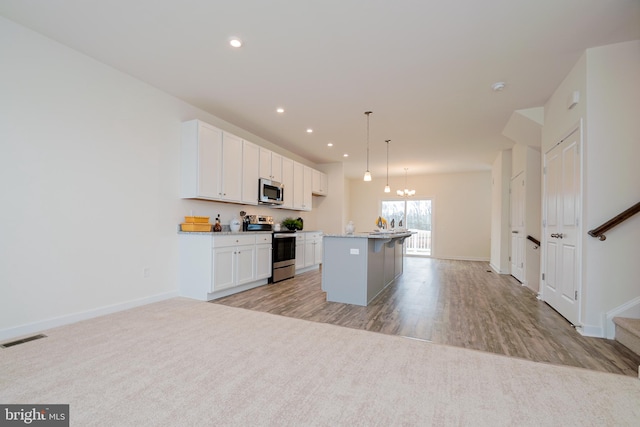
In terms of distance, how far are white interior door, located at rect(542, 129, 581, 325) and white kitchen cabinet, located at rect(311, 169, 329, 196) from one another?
4.66 m

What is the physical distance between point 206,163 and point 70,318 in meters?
2.33

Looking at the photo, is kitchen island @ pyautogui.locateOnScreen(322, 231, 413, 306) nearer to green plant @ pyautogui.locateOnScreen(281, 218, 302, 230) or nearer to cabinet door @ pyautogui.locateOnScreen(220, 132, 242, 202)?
cabinet door @ pyautogui.locateOnScreen(220, 132, 242, 202)

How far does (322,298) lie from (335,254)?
673 millimetres

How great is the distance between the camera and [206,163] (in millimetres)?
4113

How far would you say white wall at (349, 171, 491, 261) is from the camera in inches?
348

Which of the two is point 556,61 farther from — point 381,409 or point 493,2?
point 381,409

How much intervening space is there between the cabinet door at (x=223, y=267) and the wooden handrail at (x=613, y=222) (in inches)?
165

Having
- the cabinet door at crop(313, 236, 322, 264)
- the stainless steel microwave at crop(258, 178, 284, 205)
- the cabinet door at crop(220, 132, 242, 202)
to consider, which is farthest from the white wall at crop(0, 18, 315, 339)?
the cabinet door at crop(313, 236, 322, 264)

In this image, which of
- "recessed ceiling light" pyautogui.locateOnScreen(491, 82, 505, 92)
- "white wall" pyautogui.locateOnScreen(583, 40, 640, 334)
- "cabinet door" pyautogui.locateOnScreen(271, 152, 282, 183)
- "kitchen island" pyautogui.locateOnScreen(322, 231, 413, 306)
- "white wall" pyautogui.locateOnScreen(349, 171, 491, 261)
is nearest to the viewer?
"white wall" pyautogui.locateOnScreen(583, 40, 640, 334)

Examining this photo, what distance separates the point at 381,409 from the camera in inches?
63.3

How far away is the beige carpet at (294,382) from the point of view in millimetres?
1556

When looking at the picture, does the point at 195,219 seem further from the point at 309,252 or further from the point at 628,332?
the point at 628,332

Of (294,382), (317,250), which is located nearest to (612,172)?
(294,382)

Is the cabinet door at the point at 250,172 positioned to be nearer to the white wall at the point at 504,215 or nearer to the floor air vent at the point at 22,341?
the floor air vent at the point at 22,341
